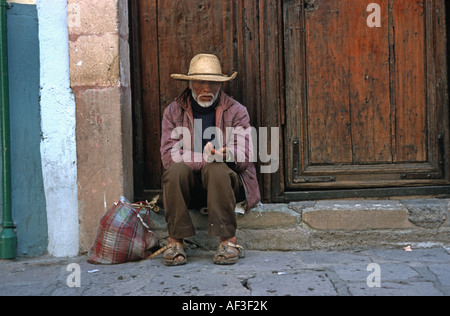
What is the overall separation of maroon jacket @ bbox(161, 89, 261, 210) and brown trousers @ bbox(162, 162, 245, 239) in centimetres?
19

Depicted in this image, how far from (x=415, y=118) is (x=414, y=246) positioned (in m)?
1.00

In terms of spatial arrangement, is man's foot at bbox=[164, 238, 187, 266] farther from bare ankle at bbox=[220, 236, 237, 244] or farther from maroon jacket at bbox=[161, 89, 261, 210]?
maroon jacket at bbox=[161, 89, 261, 210]

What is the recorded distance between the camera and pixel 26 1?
390 cm

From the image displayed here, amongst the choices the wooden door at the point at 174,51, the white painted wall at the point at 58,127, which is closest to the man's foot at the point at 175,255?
the wooden door at the point at 174,51

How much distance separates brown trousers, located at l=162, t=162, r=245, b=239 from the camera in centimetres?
343

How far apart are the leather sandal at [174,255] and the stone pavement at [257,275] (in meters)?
0.06

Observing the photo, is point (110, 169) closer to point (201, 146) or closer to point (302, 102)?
point (201, 146)

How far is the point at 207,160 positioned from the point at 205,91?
563 mm

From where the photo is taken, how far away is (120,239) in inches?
141

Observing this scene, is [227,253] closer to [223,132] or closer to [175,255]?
[175,255]

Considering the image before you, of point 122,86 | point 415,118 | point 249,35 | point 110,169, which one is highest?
point 249,35
